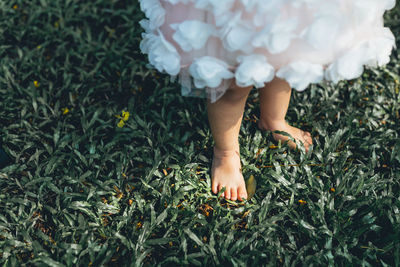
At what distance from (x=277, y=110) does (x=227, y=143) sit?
0.31 meters

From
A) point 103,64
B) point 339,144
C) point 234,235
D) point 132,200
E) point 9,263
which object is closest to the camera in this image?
point 9,263

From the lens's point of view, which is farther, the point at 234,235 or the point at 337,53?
the point at 234,235

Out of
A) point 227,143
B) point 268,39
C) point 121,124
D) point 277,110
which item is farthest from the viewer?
point 121,124

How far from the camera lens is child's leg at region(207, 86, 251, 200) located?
123 centimetres

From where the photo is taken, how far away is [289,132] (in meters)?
1.70

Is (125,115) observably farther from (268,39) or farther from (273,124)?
(268,39)

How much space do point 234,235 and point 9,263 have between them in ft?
2.84

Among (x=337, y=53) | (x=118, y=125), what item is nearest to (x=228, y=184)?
(x=118, y=125)

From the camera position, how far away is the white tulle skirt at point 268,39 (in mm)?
878

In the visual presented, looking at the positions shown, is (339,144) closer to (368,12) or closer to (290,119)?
(290,119)

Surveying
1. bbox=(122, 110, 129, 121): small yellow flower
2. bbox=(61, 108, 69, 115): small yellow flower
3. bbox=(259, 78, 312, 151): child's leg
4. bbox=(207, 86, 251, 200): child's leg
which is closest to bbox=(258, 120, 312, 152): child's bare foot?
bbox=(259, 78, 312, 151): child's leg

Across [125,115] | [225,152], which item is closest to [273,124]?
[225,152]

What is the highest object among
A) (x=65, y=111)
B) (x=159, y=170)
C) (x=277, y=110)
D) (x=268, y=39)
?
(x=268, y=39)

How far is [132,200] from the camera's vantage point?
5.03 feet
